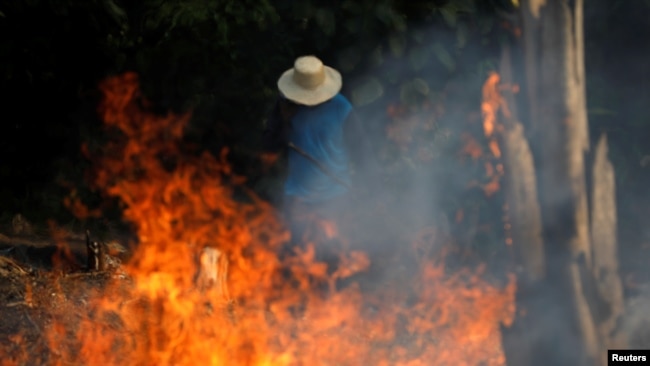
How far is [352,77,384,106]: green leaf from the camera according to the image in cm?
648

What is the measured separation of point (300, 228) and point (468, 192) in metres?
1.63

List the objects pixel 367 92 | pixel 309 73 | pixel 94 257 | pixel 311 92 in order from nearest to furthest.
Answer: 1. pixel 309 73
2. pixel 311 92
3. pixel 367 92
4. pixel 94 257

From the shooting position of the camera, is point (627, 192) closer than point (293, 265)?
No

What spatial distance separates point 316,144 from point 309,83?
0.51m

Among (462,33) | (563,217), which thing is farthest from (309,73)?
(563,217)

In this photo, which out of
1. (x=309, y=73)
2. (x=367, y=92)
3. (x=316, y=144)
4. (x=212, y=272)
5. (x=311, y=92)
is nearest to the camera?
(x=309, y=73)

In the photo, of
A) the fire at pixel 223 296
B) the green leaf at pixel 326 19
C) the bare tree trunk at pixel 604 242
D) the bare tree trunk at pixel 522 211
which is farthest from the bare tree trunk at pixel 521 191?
the green leaf at pixel 326 19

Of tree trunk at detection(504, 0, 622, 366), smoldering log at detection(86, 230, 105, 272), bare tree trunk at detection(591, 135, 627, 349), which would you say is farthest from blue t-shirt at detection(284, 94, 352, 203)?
bare tree trunk at detection(591, 135, 627, 349)

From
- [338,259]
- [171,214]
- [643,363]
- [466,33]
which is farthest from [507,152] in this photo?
[171,214]

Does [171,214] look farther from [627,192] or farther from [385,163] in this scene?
[627,192]

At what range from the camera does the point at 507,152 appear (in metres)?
3.96

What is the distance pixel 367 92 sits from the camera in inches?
256

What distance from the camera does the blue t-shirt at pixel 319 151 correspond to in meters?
6.17

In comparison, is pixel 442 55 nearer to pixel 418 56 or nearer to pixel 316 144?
pixel 418 56
